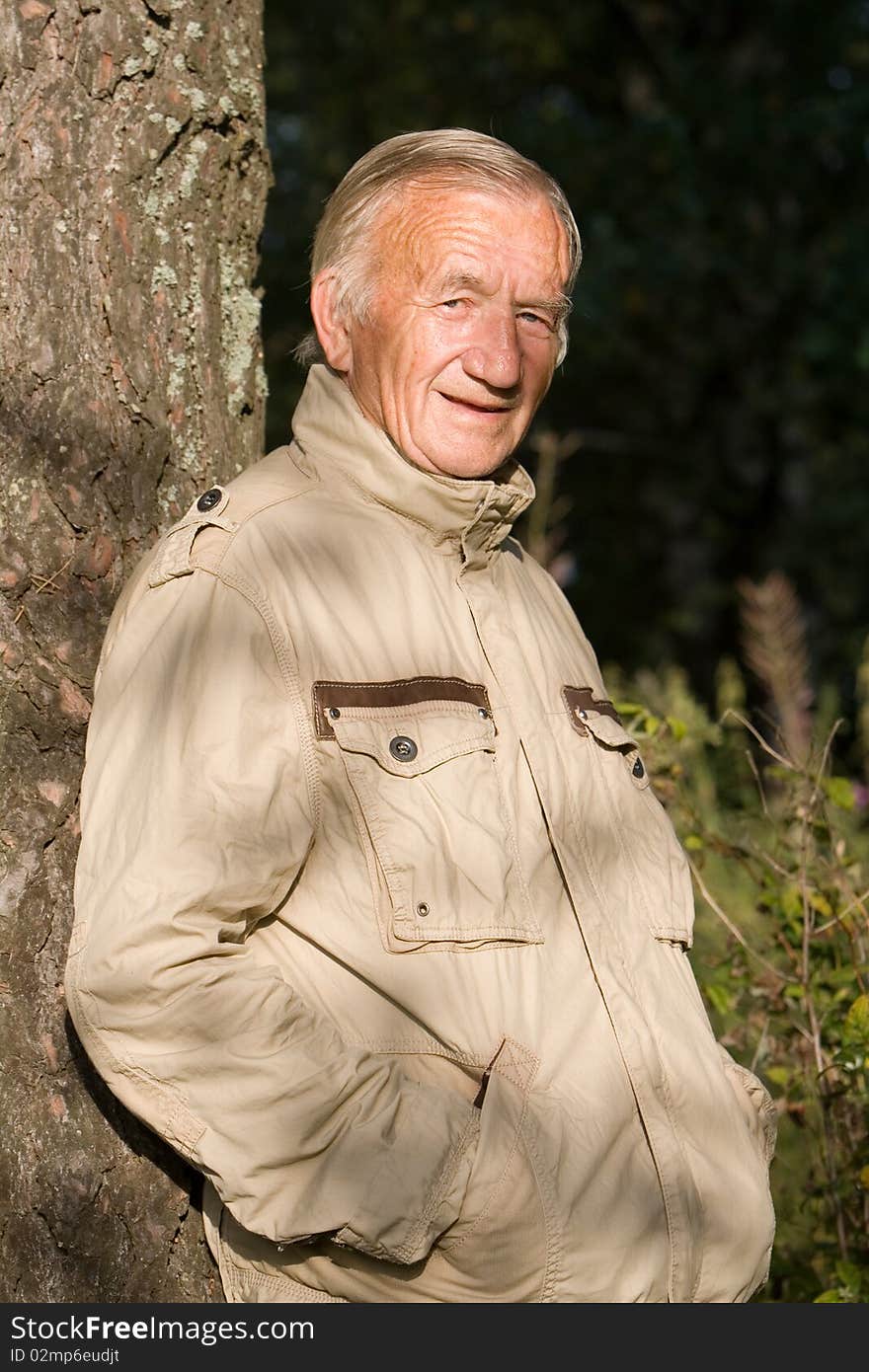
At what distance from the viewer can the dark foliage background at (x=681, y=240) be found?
10.0 metres

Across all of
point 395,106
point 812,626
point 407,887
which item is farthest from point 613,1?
point 407,887

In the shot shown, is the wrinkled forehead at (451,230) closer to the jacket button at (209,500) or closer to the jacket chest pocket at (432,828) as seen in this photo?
the jacket button at (209,500)

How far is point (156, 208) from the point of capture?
8.38 ft

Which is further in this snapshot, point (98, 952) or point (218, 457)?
point (218, 457)

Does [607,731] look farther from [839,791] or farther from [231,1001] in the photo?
[839,791]

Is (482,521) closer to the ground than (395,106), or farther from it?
farther from it

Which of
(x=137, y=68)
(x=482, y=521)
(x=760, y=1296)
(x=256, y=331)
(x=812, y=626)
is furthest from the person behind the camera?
(x=812, y=626)

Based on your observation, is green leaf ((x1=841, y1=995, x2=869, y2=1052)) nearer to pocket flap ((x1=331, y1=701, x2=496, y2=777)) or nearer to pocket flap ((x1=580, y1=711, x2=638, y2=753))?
pocket flap ((x1=580, y1=711, x2=638, y2=753))

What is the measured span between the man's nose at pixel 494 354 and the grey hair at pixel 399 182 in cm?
18

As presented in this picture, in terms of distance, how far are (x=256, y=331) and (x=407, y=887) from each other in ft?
4.00

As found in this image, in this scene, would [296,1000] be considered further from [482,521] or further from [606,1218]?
[482,521]

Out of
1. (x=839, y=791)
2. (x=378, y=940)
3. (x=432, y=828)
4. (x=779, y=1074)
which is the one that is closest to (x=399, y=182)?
(x=432, y=828)

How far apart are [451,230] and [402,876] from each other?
0.97 metres

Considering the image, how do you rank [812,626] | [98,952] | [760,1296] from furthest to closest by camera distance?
[812,626]
[760,1296]
[98,952]
